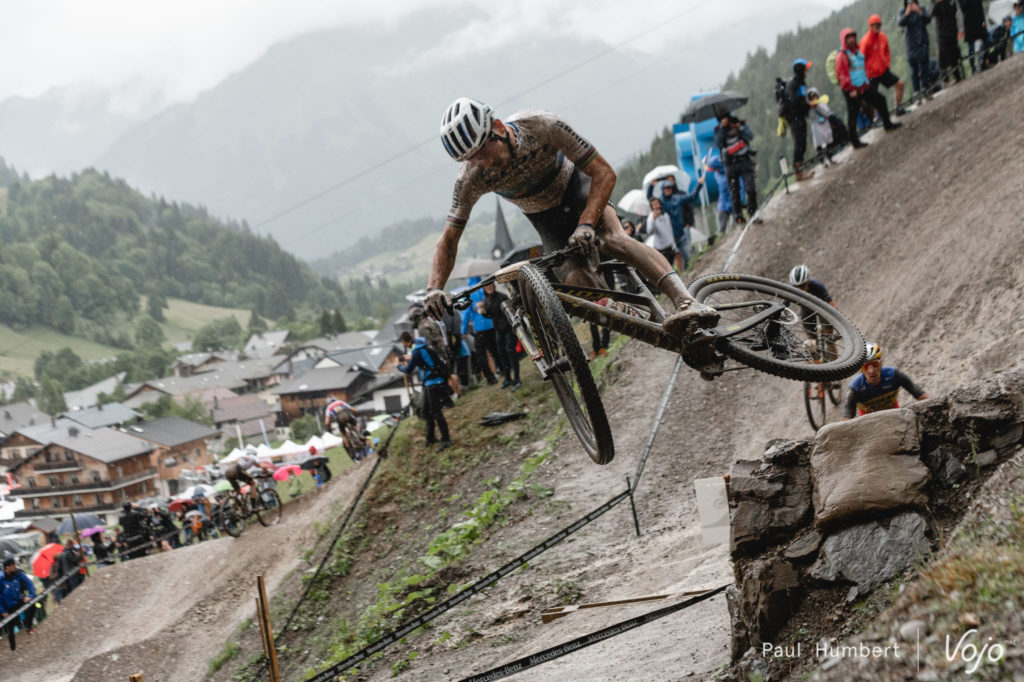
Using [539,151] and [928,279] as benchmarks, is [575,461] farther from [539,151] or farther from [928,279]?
[539,151]

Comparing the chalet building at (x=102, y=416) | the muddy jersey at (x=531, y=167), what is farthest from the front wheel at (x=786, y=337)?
the chalet building at (x=102, y=416)

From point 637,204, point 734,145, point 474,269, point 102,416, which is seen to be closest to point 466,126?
point 734,145

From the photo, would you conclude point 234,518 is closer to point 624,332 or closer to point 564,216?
point 564,216

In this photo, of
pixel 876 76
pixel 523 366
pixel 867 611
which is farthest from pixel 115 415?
pixel 867 611

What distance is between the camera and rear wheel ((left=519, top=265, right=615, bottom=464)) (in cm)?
580

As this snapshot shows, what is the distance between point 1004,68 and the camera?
17484mm

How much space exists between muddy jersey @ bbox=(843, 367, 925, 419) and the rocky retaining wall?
3153 millimetres

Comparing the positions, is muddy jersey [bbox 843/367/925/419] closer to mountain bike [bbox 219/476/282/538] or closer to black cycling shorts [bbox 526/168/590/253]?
black cycling shorts [bbox 526/168/590/253]

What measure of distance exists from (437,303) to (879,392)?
4.77 metres

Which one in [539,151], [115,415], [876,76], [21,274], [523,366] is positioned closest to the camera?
[539,151]

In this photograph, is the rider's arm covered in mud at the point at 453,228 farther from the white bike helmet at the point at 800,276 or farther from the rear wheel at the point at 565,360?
the white bike helmet at the point at 800,276

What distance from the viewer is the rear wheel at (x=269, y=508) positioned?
18.2 meters

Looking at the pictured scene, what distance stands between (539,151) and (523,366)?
13.2 metres

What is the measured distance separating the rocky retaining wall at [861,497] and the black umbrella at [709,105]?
18156 millimetres
